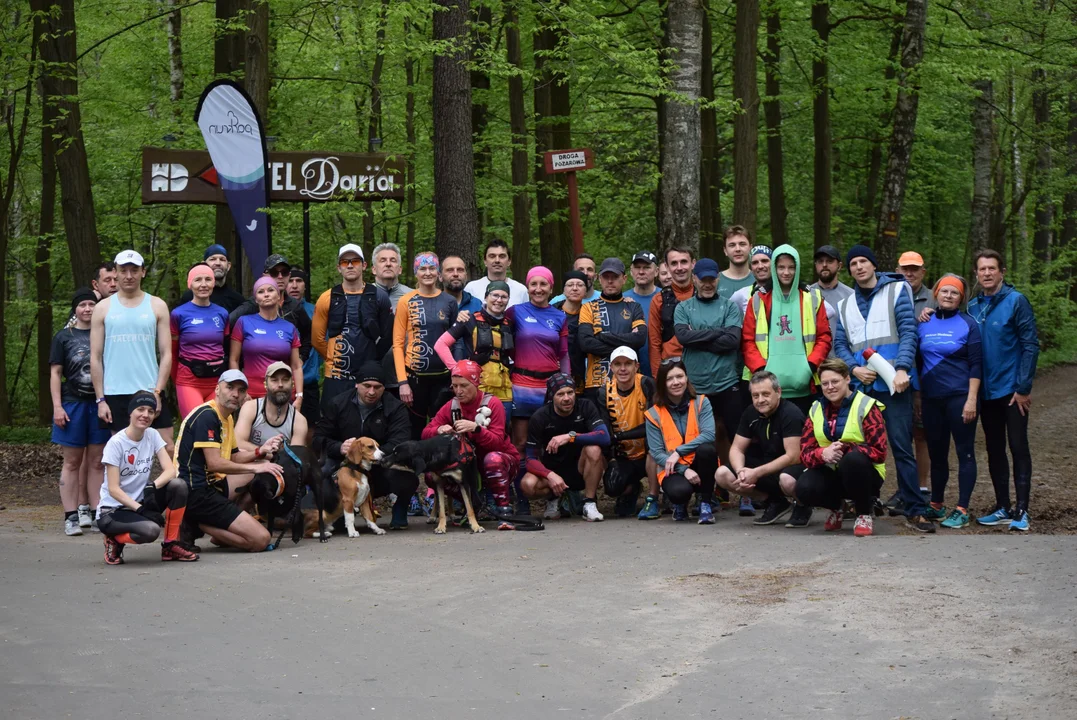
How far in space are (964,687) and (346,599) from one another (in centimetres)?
370

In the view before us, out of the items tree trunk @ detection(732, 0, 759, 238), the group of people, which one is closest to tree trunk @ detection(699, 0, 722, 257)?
tree trunk @ detection(732, 0, 759, 238)

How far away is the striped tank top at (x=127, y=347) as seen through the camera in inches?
415

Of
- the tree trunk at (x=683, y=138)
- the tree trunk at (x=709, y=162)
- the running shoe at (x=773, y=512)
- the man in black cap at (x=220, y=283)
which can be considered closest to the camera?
the running shoe at (x=773, y=512)

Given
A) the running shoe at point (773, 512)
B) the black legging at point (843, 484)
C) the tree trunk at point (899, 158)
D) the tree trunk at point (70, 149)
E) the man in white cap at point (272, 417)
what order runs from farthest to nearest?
the tree trunk at point (899, 158), the tree trunk at point (70, 149), the running shoe at point (773, 512), the man in white cap at point (272, 417), the black legging at point (843, 484)

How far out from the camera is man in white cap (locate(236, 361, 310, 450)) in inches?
389

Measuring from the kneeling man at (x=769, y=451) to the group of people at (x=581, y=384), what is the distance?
2cm

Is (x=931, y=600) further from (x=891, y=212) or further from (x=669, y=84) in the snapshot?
(x=891, y=212)

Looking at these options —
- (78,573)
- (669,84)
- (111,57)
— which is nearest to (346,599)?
(78,573)

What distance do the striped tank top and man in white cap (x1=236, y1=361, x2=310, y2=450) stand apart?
1.13 m

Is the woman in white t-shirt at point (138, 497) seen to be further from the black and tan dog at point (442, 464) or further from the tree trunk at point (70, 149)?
the tree trunk at point (70, 149)

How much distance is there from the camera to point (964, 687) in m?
5.62

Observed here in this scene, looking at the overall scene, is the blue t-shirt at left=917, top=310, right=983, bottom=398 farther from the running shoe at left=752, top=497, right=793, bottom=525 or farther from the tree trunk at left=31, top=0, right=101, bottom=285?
the tree trunk at left=31, top=0, right=101, bottom=285

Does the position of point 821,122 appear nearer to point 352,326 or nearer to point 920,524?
point 352,326

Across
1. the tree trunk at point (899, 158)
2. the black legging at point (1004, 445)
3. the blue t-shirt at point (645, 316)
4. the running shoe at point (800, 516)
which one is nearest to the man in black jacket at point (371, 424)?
the blue t-shirt at point (645, 316)
